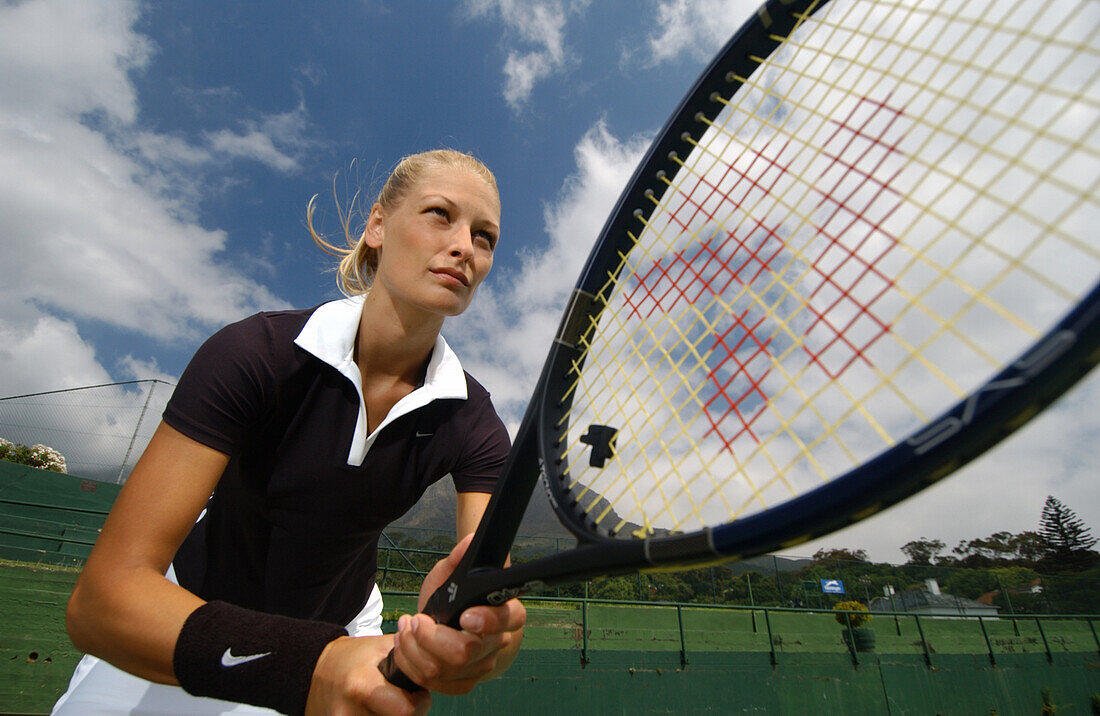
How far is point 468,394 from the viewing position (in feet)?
7.54

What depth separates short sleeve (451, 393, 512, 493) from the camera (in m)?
2.21

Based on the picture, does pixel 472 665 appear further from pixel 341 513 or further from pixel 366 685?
pixel 341 513

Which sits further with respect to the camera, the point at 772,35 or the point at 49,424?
the point at 49,424

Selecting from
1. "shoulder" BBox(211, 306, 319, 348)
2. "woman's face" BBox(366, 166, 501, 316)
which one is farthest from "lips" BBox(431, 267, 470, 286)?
"shoulder" BBox(211, 306, 319, 348)

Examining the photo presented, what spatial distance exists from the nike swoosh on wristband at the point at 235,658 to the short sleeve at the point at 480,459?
0.99 m

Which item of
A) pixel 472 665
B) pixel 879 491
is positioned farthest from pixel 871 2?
pixel 472 665

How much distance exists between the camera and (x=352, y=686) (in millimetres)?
1188

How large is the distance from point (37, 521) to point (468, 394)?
15.7 meters

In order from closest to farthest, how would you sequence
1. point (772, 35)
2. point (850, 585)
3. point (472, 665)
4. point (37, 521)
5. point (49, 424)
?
point (472, 665) → point (772, 35) → point (37, 521) → point (850, 585) → point (49, 424)

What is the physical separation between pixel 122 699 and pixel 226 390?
119cm

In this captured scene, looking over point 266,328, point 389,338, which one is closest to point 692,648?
point 389,338

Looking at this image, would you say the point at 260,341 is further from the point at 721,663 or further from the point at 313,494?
the point at 721,663

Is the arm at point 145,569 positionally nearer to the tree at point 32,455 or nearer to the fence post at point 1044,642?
the fence post at point 1044,642

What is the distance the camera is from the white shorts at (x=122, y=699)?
75.2 inches
